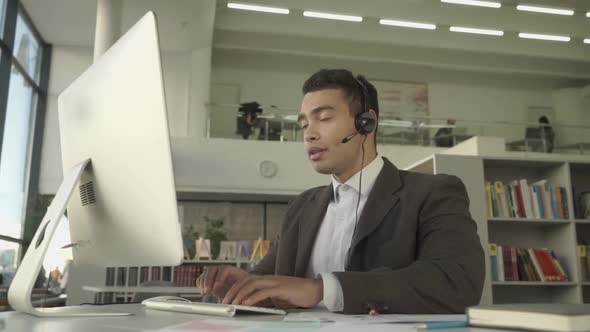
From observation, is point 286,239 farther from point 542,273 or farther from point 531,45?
point 531,45

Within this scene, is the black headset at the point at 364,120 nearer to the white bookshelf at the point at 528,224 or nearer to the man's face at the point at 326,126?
the man's face at the point at 326,126

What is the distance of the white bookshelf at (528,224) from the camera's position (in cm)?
385

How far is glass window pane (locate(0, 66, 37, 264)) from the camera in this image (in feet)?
22.4

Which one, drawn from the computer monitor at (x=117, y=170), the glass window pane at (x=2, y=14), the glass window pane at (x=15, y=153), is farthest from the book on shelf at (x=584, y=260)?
the glass window pane at (x=2, y=14)

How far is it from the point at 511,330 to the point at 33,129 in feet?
29.8

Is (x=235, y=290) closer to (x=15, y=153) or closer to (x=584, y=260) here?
(x=584, y=260)

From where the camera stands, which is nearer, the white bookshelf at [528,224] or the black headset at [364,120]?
the black headset at [364,120]

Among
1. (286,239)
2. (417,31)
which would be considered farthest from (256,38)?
(286,239)

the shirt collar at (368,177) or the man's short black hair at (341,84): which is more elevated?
the man's short black hair at (341,84)

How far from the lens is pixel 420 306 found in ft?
3.52

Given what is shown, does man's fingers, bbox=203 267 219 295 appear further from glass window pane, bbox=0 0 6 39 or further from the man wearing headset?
glass window pane, bbox=0 0 6 39

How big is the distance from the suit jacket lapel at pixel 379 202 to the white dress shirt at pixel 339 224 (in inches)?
2.3

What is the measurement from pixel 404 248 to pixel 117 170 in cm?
76

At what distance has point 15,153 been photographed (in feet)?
24.8
